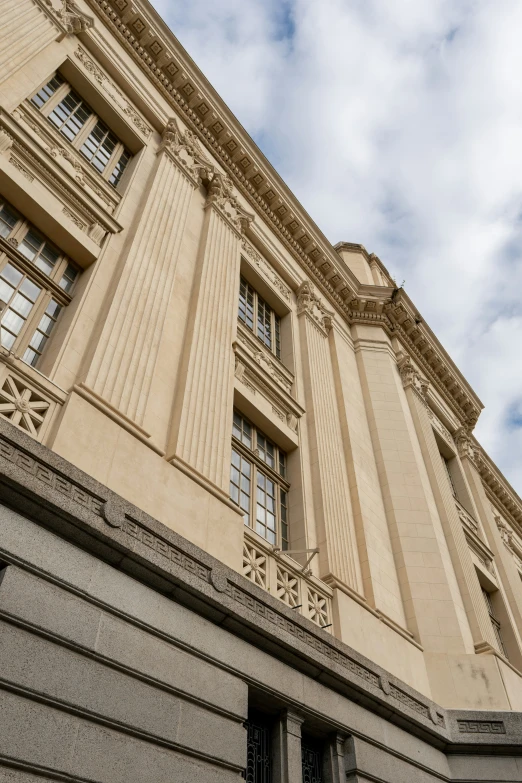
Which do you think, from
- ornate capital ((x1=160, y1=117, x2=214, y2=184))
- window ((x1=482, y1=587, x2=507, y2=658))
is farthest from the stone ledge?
ornate capital ((x1=160, y1=117, x2=214, y2=184))

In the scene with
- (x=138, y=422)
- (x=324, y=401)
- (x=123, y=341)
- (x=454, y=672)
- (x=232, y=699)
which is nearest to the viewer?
(x=232, y=699)

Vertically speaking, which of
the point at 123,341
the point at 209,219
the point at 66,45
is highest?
the point at 66,45

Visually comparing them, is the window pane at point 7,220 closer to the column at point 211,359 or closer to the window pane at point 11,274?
the window pane at point 11,274

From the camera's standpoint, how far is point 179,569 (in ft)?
23.3

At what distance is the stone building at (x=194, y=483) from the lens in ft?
19.9

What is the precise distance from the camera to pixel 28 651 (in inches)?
212

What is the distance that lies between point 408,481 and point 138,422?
29.5 ft

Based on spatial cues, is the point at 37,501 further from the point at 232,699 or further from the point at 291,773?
the point at 291,773

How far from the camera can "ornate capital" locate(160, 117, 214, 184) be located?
14.7 m

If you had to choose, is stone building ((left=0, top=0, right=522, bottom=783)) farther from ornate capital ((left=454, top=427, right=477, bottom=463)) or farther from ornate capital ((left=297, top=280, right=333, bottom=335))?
ornate capital ((left=454, top=427, right=477, bottom=463))

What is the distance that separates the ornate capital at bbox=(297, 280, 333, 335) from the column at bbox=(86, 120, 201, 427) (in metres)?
5.01

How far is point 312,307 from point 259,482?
7.46 meters

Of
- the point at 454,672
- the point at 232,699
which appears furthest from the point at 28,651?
the point at 454,672

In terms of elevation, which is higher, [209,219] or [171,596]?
[209,219]
